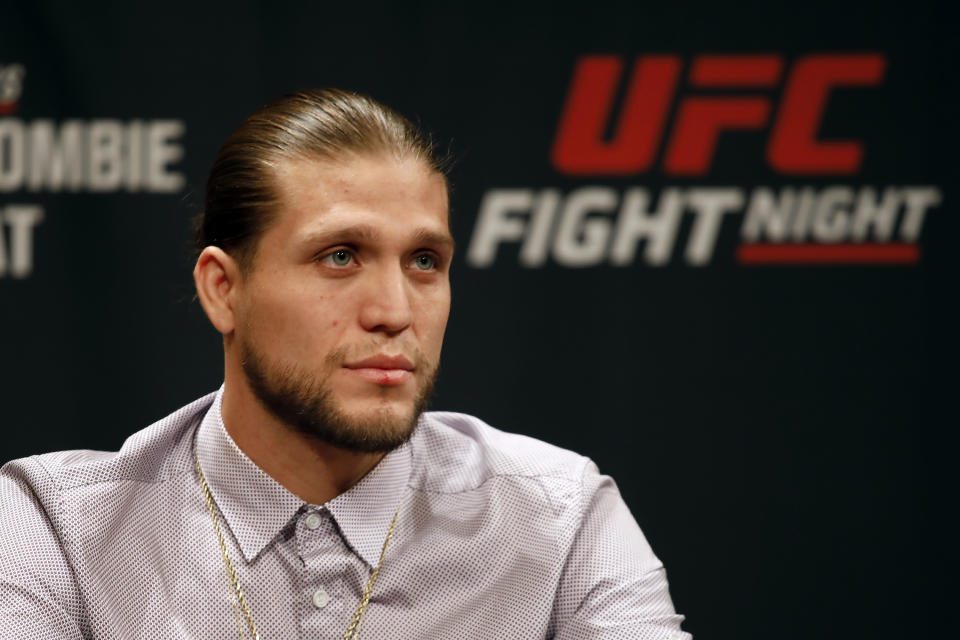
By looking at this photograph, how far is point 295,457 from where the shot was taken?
6.03 ft

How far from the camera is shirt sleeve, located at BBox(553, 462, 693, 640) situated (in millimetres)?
1788

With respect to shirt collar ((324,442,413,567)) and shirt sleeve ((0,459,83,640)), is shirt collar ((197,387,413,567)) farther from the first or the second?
shirt sleeve ((0,459,83,640))

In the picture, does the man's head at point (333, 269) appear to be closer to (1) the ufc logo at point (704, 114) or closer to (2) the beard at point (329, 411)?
(2) the beard at point (329, 411)

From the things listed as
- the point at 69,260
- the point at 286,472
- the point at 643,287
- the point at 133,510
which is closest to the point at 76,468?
the point at 133,510

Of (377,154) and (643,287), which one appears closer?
(377,154)

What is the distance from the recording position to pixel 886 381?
10.7ft

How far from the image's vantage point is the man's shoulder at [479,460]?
1.93 metres

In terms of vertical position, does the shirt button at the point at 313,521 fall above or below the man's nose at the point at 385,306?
below

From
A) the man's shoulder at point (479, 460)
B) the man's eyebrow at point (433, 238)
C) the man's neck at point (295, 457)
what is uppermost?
the man's eyebrow at point (433, 238)

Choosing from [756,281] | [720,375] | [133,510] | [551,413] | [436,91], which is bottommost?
[133,510]

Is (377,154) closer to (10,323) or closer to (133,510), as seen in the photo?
(133,510)

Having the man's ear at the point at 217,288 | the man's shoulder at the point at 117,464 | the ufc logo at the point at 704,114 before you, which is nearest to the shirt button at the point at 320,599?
the man's shoulder at the point at 117,464

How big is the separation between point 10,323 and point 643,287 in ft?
5.57

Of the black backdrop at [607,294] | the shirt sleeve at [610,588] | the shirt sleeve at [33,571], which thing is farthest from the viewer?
the black backdrop at [607,294]
